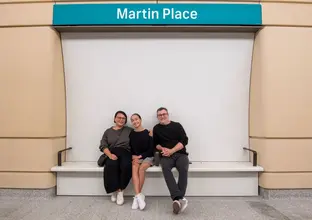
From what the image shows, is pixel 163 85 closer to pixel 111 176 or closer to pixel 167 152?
pixel 167 152

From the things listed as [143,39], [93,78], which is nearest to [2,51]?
[93,78]

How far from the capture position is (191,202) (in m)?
3.65

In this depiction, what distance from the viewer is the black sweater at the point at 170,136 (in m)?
3.77

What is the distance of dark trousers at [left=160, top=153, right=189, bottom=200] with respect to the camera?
3313 millimetres

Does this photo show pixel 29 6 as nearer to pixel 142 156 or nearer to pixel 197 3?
pixel 197 3

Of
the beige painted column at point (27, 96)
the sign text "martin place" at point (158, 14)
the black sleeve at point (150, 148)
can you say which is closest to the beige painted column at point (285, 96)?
the sign text "martin place" at point (158, 14)

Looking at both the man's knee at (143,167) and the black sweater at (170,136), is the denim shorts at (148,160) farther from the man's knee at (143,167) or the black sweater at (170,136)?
the black sweater at (170,136)

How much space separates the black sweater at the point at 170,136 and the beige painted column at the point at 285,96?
1.27 m

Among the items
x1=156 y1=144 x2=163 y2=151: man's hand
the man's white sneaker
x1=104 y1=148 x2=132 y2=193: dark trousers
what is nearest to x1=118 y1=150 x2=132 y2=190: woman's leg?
x1=104 y1=148 x2=132 y2=193: dark trousers

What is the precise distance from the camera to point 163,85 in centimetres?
423

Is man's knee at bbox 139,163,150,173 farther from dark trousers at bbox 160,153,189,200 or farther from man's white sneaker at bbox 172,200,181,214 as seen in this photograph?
man's white sneaker at bbox 172,200,181,214

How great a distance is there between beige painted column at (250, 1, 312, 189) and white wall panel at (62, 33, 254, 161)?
0.42 meters

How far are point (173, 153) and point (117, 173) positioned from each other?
90 centimetres

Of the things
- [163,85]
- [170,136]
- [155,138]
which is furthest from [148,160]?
[163,85]
